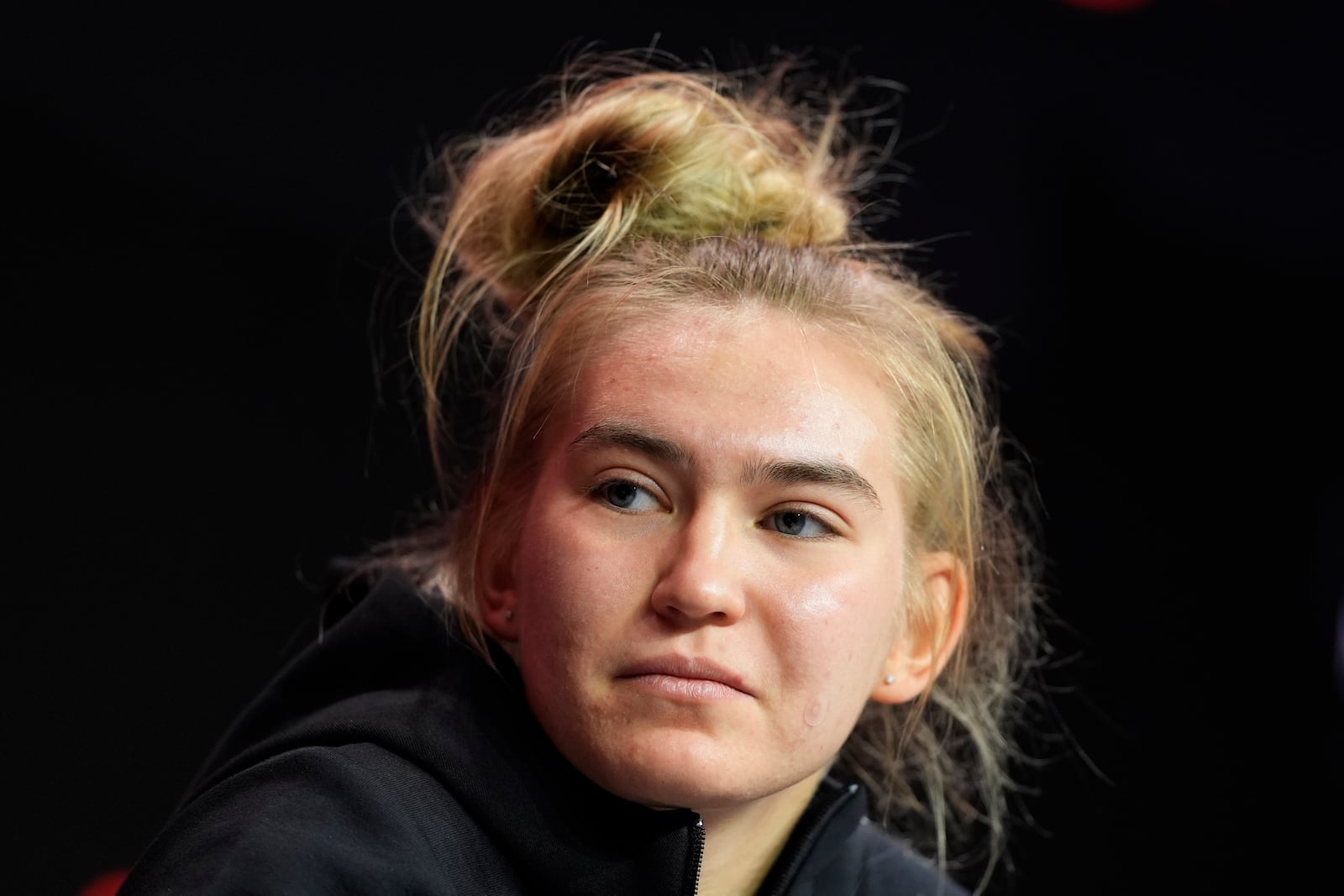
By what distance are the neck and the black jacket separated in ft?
0.04

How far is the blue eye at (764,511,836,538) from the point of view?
2.99ft

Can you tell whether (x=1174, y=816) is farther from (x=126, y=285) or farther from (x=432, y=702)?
(x=126, y=285)

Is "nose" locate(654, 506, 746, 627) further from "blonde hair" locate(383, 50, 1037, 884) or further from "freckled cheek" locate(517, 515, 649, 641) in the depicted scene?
"blonde hair" locate(383, 50, 1037, 884)

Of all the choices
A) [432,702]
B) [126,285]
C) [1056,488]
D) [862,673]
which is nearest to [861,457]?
[862,673]

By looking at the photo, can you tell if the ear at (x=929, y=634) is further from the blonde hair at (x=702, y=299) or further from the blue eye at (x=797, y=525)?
the blue eye at (x=797, y=525)

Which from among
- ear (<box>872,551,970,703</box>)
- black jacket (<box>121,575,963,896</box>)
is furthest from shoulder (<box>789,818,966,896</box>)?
ear (<box>872,551,970,703</box>)

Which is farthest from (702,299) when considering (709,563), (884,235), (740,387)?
(884,235)

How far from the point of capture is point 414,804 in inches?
34.0

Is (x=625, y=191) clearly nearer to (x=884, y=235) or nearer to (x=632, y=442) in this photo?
(x=632, y=442)

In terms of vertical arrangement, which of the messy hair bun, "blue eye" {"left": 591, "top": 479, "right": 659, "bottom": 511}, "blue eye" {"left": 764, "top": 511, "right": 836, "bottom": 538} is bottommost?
"blue eye" {"left": 591, "top": 479, "right": 659, "bottom": 511}

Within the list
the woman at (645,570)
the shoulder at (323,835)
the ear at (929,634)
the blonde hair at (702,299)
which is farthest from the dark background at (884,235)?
the shoulder at (323,835)

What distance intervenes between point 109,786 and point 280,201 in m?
0.53

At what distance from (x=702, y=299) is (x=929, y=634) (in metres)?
0.26

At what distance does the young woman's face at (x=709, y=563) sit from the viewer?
87 centimetres
